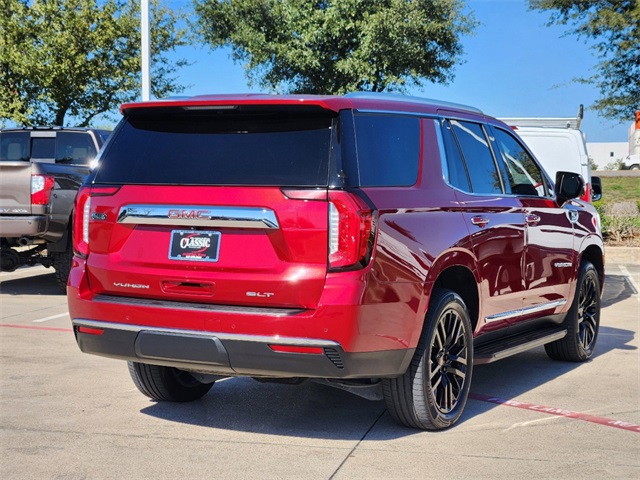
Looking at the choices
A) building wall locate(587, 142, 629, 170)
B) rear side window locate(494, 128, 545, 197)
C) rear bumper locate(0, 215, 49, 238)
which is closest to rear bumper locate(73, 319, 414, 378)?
rear side window locate(494, 128, 545, 197)

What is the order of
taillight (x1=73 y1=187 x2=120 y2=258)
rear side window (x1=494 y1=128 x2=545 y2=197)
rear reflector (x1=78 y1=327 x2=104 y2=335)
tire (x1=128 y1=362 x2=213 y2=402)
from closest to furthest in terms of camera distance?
rear reflector (x1=78 y1=327 x2=104 y2=335)
taillight (x1=73 y1=187 x2=120 y2=258)
tire (x1=128 y1=362 x2=213 y2=402)
rear side window (x1=494 y1=128 x2=545 y2=197)

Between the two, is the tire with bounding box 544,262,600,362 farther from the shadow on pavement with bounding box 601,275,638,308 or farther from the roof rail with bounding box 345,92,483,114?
the shadow on pavement with bounding box 601,275,638,308

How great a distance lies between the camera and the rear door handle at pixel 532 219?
22.1 feet

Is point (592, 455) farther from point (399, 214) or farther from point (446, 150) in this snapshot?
point (446, 150)

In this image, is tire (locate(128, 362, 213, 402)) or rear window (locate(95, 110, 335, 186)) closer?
rear window (locate(95, 110, 335, 186))

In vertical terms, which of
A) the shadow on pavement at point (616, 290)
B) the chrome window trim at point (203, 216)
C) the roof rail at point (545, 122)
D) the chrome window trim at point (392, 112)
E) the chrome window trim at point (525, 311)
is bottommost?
the shadow on pavement at point (616, 290)

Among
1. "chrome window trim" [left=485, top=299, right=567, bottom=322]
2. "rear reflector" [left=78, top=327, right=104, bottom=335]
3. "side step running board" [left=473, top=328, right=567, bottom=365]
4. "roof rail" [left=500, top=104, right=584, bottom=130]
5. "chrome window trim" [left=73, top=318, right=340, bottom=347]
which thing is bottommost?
"side step running board" [left=473, top=328, right=567, bottom=365]

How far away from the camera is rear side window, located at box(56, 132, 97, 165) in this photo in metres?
12.6

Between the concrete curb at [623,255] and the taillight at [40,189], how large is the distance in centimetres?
1074

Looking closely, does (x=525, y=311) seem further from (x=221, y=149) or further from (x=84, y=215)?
(x=84, y=215)

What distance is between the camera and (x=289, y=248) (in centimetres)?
482

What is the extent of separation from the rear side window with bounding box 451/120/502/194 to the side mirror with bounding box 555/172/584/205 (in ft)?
3.38

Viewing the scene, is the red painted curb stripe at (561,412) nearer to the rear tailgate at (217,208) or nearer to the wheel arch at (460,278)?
the wheel arch at (460,278)

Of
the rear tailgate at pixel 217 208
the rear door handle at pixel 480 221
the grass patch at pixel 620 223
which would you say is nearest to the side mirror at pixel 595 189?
the grass patch at pixel 620 223
